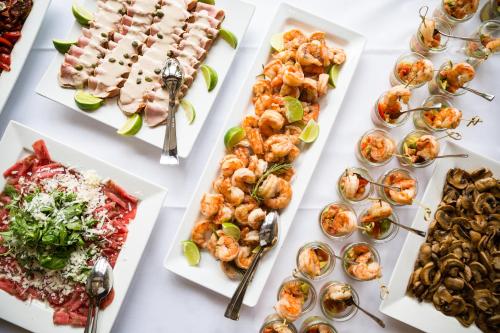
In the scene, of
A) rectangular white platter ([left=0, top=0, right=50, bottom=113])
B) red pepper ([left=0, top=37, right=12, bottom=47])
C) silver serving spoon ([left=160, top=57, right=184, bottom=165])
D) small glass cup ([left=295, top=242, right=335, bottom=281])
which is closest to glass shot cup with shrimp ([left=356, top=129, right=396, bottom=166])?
small glass cup ([left=295, top=242, right=335, bottom=281])

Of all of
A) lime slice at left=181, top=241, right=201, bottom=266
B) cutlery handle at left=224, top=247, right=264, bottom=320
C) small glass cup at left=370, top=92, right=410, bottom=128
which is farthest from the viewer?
small glass cup at left=370, top=92, right=410, bottom=128

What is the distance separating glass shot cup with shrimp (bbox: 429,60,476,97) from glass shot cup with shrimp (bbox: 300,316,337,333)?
1391mm

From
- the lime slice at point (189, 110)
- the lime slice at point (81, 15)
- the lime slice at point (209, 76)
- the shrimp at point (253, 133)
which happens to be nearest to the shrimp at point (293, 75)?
the shrimp at point (253, 133)

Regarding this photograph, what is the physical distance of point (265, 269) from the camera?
7.41ft

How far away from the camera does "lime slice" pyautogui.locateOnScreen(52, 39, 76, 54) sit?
2383 mm

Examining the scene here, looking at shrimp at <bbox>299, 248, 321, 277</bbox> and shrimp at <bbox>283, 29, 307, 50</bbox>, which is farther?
shrimp at <bbox>283, 29, 307, 50</bbox>

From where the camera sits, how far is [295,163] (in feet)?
7.70

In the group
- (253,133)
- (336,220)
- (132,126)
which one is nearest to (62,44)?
(132,126)

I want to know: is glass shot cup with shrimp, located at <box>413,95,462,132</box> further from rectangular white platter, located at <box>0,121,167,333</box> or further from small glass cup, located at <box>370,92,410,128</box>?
rectangular white platter, located at <box>0,121,167,333</box>

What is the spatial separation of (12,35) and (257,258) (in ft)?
5.77

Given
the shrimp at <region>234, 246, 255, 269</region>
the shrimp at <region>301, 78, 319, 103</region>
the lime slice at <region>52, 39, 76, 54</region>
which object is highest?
the shrimp at <region>301, 78, 319, 103</region>

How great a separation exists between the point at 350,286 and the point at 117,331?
1.26 metres

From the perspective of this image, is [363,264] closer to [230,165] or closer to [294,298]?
[294,298]

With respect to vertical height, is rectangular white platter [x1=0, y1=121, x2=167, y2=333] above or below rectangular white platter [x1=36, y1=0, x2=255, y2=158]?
below
